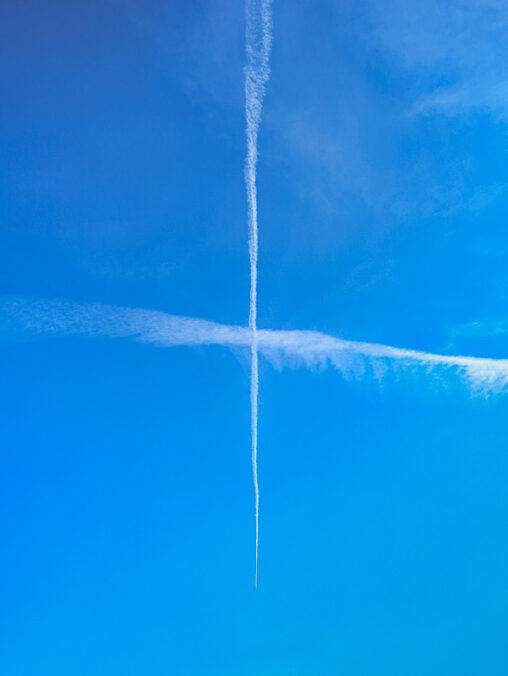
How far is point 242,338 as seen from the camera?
4164mm

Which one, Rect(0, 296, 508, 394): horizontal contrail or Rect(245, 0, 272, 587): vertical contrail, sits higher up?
Rect(245, 0, 272, 587): vertical contrail

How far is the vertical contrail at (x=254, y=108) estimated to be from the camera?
3379 millimetres

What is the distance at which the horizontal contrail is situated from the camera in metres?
3.79

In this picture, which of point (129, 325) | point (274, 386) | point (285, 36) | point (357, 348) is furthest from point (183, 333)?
point (285, 36)

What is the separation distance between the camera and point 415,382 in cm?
443

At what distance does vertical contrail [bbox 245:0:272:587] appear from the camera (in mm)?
3379

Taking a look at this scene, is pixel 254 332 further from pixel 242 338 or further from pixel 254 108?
pixel 254 108

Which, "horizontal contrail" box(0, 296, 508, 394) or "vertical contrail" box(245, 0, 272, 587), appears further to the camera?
"horizontal contrail" box(0, 296, 508, 394)

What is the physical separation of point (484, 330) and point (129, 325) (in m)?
3.61

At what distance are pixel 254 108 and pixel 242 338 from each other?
2075mm

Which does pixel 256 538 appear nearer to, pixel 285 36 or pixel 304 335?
pixel 304 335

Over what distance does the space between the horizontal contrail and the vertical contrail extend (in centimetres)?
29

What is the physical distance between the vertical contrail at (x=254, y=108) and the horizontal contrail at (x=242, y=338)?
289 mm

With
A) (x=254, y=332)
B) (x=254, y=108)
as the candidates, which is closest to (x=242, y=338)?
(x=254, y=332)
